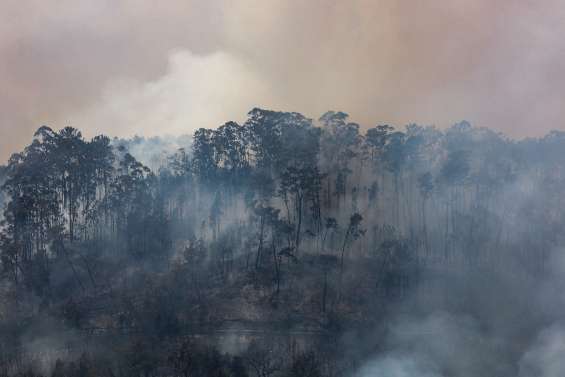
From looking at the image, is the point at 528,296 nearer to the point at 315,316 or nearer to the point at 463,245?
the point at 463,245

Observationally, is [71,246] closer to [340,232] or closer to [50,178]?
[50,178]

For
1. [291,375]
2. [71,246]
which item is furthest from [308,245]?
[71,246]

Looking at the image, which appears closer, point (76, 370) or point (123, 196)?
point (76, 370)

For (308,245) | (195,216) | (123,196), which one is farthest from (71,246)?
(308,245)

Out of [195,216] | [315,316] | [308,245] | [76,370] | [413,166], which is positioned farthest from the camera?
[413,166]

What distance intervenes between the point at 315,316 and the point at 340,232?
1819 centimetres

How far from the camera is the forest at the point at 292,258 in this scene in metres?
80.1

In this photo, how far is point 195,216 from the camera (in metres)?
108

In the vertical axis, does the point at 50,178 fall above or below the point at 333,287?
above

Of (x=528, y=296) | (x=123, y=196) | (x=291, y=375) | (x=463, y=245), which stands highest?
(x=123, y=196)

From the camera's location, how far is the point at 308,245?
98.9m

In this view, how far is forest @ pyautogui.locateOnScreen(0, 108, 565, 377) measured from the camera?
8006cm

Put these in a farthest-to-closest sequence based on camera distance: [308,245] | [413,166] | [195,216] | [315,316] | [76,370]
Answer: [413,166] < [195,216] < [308,245] < [315,316] < [76,370]

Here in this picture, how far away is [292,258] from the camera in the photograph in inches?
3743
